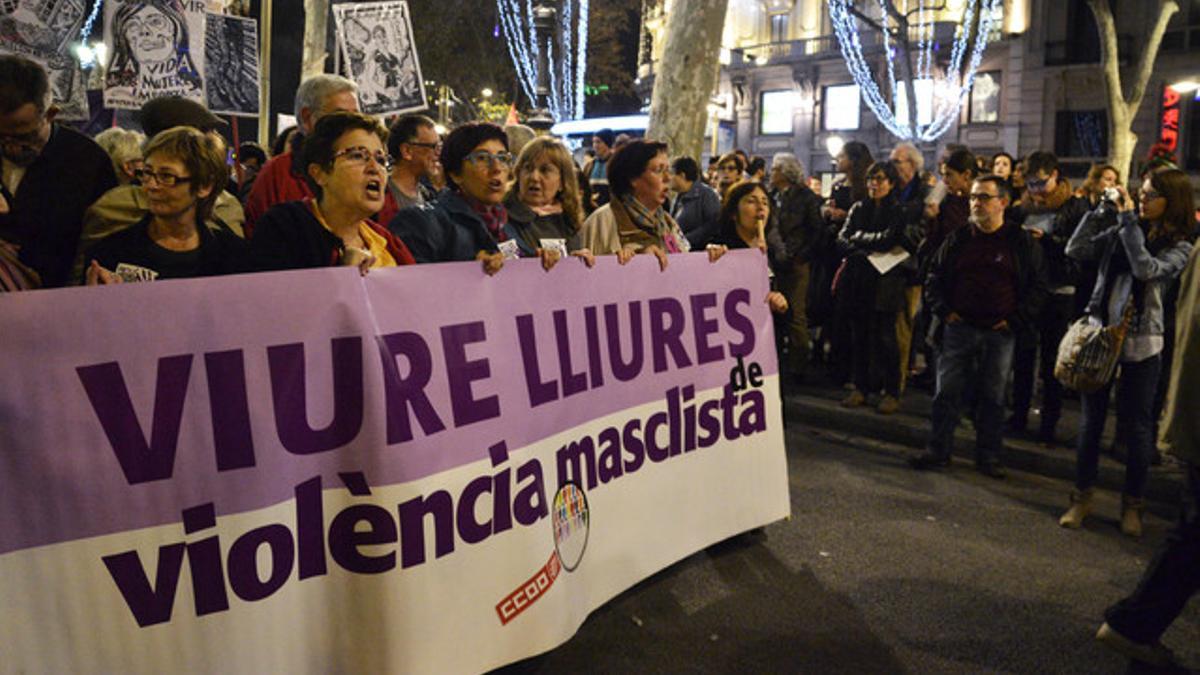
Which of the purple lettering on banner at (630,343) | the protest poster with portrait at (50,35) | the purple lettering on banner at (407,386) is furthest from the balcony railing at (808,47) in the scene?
the purple lettering on banner at (407,386)

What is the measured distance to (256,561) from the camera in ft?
9.03

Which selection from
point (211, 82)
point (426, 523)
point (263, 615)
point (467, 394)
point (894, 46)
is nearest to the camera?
point (263, 615)

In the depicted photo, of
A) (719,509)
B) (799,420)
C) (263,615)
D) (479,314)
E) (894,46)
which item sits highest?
(894,46)

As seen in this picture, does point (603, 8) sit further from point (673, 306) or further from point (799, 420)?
point (673, 306)

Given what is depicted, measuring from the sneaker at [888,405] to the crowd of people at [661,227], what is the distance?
45 mm

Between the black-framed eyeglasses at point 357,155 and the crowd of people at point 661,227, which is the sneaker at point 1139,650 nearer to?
the crowd of people at point 661,227

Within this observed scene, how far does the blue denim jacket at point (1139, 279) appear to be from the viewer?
5207 millimetres

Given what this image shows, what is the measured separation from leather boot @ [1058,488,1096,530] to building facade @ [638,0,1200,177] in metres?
18.1

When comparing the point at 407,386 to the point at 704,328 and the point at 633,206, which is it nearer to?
the point at 704,328

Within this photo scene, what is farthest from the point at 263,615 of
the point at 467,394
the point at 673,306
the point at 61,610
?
the point at 673,306

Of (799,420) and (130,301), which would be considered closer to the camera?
(130,301)

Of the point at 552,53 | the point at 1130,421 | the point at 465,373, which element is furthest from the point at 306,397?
the point at 552,53

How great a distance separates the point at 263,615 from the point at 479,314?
1.17 metres

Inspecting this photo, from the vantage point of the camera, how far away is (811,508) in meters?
5.80
